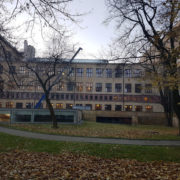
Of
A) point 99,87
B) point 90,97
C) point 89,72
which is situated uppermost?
point 89,72

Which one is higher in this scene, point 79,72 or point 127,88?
point 79,72

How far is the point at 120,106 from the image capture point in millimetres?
54406

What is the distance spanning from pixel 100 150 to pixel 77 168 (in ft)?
10.2

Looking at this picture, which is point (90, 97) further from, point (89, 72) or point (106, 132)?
point (106, 132)

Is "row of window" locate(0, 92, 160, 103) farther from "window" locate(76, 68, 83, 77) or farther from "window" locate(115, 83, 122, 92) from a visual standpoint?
"window" locate(76, 68, 83, 77)

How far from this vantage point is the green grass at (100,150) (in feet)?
29.4

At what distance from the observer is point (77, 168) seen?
22.8 feet

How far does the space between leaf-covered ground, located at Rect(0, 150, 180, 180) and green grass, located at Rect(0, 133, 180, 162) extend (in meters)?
0.75

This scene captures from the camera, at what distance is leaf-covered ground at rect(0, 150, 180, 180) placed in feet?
19.8

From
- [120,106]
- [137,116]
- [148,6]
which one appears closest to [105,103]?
[120,106]

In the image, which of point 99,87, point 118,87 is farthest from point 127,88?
point 99,87

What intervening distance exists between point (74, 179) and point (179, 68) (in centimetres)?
973

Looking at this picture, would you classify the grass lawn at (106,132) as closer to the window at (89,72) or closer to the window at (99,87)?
the window at (99,87)

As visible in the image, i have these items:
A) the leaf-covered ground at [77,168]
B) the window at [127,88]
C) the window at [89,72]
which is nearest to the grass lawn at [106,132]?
the leaf-covered ground at [77,168]
